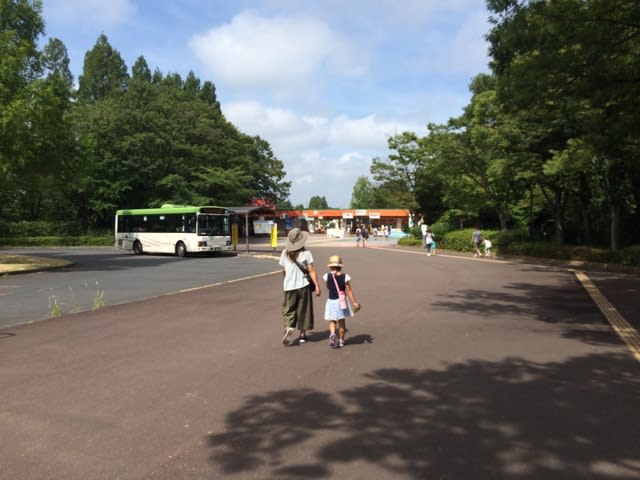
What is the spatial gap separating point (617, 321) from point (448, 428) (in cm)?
620

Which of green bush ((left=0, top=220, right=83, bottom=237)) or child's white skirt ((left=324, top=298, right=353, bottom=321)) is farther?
green bush ((left=0, top=220, right=83, bottom=237))

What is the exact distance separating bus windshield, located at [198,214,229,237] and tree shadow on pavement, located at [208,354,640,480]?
2268 cm

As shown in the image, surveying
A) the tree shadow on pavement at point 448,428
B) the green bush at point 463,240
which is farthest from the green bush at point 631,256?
the tree shadow on pavement at point 448,428

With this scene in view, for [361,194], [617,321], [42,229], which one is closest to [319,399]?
[617,321]

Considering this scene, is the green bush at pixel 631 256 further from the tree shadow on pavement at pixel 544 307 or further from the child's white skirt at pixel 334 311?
the child's white skirt at pixel 334 311

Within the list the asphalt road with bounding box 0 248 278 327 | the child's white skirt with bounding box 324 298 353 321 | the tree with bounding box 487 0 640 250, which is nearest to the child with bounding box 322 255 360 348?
Answer: the child's white skirt with bounding box 324 298 353 321

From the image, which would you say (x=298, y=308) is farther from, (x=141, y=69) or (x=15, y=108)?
(x=141, y=69)

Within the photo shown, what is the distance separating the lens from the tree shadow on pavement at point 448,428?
3.42 m

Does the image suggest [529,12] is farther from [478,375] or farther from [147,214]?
[147,214]

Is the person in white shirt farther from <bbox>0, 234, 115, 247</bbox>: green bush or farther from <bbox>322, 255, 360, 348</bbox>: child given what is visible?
<bbox>0, 234, 115, 247</bbox>: green bush

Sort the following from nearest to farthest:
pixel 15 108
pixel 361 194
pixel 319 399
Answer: pixel 319 399 → pixel 15 108 → pixel 361 194

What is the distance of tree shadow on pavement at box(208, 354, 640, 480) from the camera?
3.42 meters

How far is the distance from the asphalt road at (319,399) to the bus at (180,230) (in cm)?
1818

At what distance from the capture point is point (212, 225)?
90.2 ft
